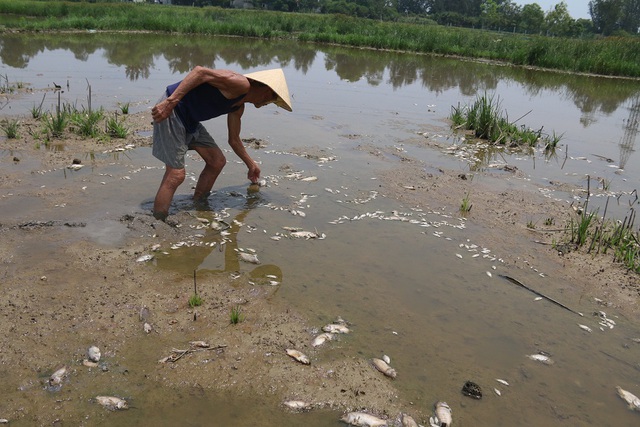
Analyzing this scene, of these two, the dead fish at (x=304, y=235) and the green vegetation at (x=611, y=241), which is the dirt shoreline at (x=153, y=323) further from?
the dead fish at (x=304, y=235)

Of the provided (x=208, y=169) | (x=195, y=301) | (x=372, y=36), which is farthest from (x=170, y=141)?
(x=372, y=36)

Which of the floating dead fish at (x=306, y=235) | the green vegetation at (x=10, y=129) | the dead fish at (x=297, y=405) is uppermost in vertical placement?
the green vegetation at (x=10, y=129)

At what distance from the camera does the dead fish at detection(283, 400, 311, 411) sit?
3395 mm

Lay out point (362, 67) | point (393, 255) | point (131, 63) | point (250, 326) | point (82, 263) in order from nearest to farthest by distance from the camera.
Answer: point (250, 326)
point (82, 263)
point (393, 255)
point (131, 63)
point (362, 67)

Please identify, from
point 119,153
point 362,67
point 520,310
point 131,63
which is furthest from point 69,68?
point 520,310

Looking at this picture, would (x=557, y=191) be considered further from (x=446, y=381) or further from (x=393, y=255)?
(x=446, y=381)

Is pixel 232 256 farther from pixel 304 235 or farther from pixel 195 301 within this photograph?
pixel 195 301

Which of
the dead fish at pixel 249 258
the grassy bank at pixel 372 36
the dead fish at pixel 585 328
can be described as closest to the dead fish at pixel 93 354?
the dead fish at pixel 249 258

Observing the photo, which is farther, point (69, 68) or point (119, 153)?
point (69, 68)

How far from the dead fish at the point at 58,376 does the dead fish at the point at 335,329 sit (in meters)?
1.93

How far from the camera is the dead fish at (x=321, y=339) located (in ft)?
13.3

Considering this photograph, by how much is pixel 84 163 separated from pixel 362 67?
59.9ft

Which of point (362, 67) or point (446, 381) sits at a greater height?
point (362, 67)

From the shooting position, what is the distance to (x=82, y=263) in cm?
485
